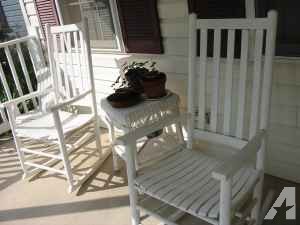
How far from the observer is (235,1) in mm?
1857

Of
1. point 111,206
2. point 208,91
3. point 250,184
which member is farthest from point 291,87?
point 111,206

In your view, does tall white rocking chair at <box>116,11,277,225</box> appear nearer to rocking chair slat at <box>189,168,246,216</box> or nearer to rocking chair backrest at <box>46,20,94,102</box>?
rocking chair slat at <box>189,168,246,216</box>

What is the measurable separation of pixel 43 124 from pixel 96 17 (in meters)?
1.03

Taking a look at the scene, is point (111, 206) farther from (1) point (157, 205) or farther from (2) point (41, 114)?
(2) point (41, 114)

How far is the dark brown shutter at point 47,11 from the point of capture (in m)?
2.88

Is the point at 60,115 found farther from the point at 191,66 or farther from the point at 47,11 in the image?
the point at 191,66

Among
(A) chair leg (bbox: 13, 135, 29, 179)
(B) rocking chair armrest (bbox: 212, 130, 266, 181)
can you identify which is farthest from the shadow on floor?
→ (B) rocking chair armrest (bbox: 212, 130, 266, 181)

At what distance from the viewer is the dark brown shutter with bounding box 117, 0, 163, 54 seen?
2273 millimetres

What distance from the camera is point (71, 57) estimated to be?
2.44 meters

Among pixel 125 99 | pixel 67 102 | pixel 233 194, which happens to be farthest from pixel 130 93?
pixel 233 194

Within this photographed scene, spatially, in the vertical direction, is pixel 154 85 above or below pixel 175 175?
above

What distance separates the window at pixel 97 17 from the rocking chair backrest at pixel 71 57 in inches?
12.0

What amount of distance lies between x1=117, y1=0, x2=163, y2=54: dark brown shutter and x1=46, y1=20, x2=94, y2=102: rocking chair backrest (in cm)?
35

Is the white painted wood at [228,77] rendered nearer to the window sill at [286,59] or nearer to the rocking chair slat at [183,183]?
the rocking chair slat at [183,183]
